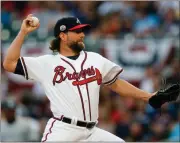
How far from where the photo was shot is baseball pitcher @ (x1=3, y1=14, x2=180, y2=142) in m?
6.71

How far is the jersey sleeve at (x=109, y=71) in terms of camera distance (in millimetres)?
6949

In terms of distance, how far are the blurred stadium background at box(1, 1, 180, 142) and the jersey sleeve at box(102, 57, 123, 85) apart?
3.09 meters

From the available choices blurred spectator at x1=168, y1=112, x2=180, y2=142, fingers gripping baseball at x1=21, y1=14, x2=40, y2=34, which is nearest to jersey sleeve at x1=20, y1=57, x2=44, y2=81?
fingers gripping baseball at x1=21, y1=14, x2=40, y2=34

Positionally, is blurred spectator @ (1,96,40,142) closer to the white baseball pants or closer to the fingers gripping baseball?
the white baseball pants

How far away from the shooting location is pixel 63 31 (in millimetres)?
6934

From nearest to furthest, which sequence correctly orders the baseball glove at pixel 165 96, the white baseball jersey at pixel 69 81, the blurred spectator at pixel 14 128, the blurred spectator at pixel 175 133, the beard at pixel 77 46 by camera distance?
the white baseball jersey at pixel 69 81
the beard at pixel 77 46
the baseball glove at pixel 165 96
the blurred spectator at pixel 14 128
the blurred spectator at pixel 175 133

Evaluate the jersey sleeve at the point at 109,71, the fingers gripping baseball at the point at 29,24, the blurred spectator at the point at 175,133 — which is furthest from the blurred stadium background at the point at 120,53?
the fingers gripping baseball at the point at 29,24

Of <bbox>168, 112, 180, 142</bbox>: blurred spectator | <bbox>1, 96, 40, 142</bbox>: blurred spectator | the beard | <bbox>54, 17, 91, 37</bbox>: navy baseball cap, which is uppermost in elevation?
<bbox>54, 17, 91, 37</bbox>: navy baseball cap

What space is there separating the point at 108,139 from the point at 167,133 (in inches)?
173

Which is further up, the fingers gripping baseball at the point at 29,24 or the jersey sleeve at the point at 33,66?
the fingers gripping baseball at the point at 29,24

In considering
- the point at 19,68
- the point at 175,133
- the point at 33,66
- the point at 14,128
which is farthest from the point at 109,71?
the point at 175,133

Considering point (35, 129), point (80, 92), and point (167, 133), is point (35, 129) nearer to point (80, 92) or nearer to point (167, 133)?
point (167, 133)

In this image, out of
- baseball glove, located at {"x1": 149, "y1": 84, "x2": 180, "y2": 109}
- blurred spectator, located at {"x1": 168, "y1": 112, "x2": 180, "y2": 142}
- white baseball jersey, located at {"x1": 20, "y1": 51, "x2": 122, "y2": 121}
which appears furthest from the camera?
blurred spectator, located at {"x1": 168, "y1": 112, "x2": 180, "y2": 142}

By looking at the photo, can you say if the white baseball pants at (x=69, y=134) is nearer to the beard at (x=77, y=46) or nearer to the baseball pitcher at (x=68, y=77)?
the baseball pitcher at (x=68, y=77)
